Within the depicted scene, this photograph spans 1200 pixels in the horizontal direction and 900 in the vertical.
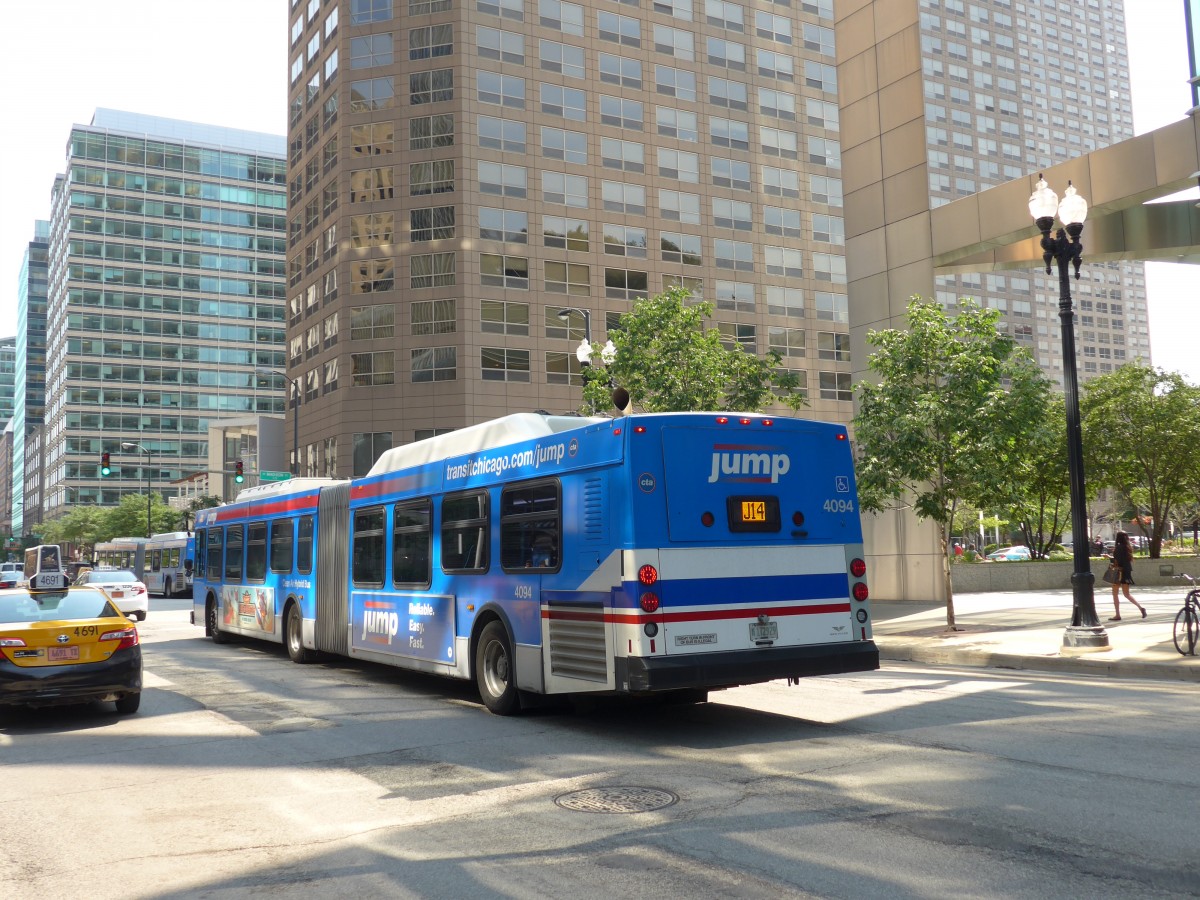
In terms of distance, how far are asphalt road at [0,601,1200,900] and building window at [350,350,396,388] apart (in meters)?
46.2

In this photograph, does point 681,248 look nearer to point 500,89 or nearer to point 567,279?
point 567,279

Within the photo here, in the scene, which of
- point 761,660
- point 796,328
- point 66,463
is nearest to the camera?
point 761,660

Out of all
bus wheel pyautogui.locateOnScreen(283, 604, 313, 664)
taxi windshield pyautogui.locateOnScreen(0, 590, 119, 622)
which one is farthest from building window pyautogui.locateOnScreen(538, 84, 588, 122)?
taxi windshield pyautogui.locateOnScreen(0, 590, 119, 622)

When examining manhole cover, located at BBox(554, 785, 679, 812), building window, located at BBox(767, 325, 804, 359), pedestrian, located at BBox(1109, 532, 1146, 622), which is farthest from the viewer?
building window, located at BBox(767, 325, 804, 359)

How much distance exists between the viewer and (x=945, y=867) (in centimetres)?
531

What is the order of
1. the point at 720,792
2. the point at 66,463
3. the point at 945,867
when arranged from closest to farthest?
the point at 945,867, the point at 720,792, the point at 66,463

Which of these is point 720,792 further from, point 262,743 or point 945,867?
point 262,743

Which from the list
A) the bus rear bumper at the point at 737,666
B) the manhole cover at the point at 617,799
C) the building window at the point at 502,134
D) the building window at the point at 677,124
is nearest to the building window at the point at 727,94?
the building window at the point at 677,124

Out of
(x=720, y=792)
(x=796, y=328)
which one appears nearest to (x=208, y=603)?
(x=720, y=792)

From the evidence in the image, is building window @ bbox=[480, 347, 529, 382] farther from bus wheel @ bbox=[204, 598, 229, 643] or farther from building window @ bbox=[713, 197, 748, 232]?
bus wheel @ bbox=[204, 598, 229, 643]

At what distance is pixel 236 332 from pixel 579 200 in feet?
254

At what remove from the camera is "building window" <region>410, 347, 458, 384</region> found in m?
56.6

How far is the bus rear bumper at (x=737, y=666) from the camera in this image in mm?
8891

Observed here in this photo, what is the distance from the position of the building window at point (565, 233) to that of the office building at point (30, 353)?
131 m
